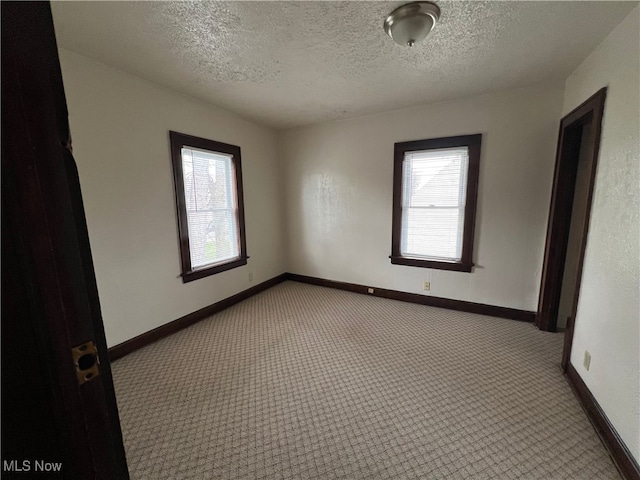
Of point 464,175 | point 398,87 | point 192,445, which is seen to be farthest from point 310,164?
point 192,445

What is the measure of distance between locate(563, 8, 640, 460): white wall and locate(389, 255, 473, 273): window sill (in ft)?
3.96

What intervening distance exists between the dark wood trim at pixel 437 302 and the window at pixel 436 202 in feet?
1.40

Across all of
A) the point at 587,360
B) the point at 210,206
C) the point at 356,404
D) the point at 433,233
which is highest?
the point at 210,206

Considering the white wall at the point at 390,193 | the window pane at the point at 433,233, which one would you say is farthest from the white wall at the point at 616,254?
the window pane at the point at 433,233

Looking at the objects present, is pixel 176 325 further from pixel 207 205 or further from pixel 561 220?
pixel 561 220

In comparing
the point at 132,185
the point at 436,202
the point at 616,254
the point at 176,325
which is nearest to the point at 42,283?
the point at 132,185

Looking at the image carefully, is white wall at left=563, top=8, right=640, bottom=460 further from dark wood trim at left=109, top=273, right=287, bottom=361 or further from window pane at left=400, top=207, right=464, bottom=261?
dark wood trim at left=109, top=273, right=287, bottom=361

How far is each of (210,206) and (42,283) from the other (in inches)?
112

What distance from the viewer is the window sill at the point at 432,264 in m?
3.14

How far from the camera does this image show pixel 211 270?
3178 millimetres

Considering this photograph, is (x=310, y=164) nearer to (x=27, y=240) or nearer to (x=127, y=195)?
(x=127, y=195)

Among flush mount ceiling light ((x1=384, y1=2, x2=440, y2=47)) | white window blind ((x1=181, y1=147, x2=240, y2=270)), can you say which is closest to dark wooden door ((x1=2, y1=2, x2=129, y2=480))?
flush mount ceiling light ((x1=384, y1=2, x2=440, y2=47))

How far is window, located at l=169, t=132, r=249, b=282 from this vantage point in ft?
9.27

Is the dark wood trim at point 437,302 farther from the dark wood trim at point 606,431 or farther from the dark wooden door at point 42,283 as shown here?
the dark wooden door at point 42,283
